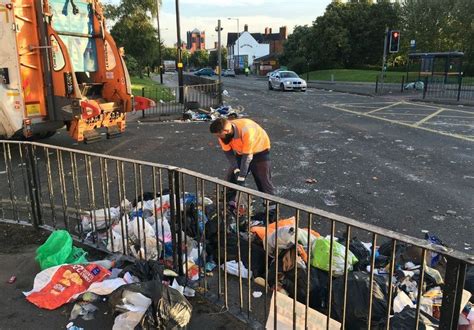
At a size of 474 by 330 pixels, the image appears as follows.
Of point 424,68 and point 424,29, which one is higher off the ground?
point 424,29

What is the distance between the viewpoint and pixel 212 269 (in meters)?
3.98

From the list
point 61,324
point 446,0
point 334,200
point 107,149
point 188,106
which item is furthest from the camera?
point 446,0

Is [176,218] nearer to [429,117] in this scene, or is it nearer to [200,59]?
[429,117]

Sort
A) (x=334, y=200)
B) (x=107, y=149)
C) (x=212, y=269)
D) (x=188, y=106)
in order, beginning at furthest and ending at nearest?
(x=188, y=106), (x=107, y=149), (x=334, y=200), (x=212, y=269)

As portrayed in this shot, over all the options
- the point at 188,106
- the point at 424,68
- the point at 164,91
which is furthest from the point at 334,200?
the point at 424,68

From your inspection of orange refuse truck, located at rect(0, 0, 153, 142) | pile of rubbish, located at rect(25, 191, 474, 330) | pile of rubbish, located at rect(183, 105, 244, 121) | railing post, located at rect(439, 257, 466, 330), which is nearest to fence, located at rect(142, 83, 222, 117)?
pile of rubbish, located at rect(183, 105, 244, 121)

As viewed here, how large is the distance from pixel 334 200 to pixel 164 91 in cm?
1482

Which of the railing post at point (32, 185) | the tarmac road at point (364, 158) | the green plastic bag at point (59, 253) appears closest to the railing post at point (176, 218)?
the green plastic bag at point (59, 253)

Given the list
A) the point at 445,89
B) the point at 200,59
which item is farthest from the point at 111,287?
the point at 200,59

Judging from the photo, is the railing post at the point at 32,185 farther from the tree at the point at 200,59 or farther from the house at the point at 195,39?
the house at the point at 195,39

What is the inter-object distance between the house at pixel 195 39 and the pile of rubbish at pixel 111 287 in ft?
579

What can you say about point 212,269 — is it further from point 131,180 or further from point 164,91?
point 164,91

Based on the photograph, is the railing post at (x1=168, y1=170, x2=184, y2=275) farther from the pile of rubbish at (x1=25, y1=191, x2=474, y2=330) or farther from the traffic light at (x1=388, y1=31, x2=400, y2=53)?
the traffic light at (x1=388, y1=31, x2=400, y2=53)

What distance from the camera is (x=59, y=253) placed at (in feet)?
13.1
